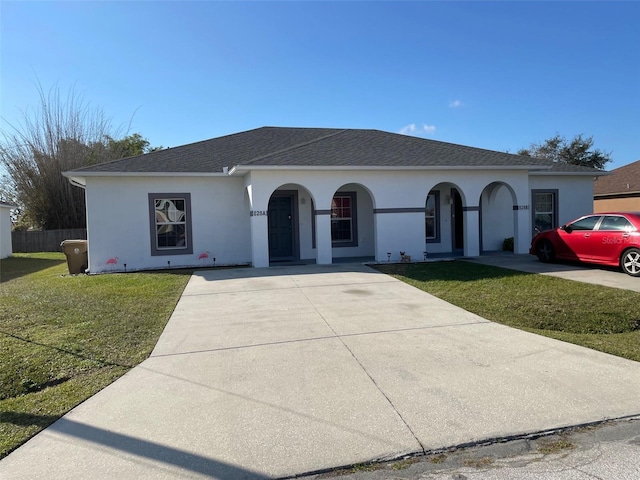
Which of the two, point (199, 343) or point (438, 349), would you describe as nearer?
point (438, 349)

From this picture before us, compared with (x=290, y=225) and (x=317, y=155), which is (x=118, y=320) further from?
(x=290, y=225)

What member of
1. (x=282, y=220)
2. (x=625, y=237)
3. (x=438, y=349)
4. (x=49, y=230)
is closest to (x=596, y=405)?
(x=438, y=349)

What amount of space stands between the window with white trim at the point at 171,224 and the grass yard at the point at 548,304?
704cm

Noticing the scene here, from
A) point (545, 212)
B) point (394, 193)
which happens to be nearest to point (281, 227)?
point (394, 193)

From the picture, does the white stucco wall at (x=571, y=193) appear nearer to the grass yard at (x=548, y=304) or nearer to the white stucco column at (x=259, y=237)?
the grass yard at (x=548, y=304)

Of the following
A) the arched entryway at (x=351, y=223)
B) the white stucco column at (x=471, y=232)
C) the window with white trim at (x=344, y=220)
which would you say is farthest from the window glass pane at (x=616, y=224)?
the window with white trim at (x=344, y=220)

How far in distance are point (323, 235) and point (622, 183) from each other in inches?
840

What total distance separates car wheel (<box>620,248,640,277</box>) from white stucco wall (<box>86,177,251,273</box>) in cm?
1054

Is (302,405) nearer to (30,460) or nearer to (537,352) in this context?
(30,460)

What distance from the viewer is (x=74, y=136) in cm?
2886

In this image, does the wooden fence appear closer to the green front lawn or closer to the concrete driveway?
the green front lawn

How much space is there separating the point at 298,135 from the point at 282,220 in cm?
469

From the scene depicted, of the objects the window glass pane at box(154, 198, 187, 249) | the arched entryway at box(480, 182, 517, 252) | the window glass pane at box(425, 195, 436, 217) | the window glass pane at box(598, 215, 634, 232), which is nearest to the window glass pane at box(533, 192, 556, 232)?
the arched entryway at box(480, 182, 517, 252)

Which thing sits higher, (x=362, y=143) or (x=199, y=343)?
(x=362, y=143)
